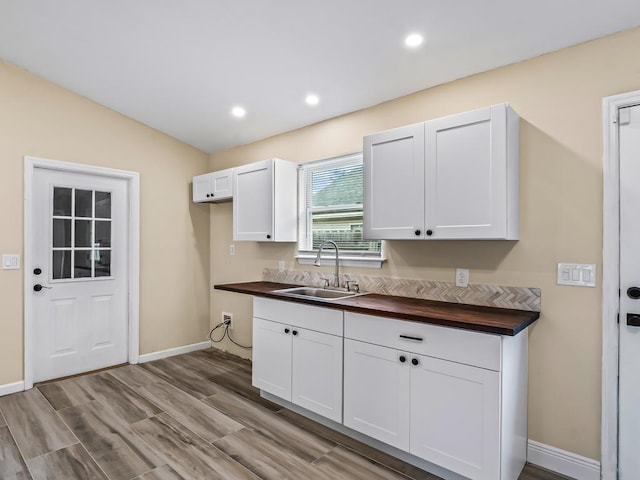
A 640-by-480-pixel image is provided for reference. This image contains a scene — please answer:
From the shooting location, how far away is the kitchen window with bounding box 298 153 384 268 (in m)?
3.21

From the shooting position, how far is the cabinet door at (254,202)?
3479 mm

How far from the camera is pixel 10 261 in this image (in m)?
3.21

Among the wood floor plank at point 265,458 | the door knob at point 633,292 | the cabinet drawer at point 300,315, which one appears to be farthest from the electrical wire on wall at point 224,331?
the door knob at point 633,292

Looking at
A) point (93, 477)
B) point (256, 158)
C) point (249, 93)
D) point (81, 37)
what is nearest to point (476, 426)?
point (93, 477)

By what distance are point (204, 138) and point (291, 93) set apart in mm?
1555

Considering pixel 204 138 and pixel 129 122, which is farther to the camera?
pixel 204 138

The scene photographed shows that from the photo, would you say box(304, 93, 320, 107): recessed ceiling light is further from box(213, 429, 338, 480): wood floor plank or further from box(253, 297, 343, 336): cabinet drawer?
box(213, 429, 338, 480): wood floor plank

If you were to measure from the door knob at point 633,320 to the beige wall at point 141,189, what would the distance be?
158 inches

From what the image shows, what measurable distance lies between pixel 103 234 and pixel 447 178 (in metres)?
3.37

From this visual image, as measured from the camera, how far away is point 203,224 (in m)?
4.61

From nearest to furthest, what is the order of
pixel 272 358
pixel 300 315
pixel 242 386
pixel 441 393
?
pixel 441 393
pixel 300 315
pixel 272 358
pixel 242 386

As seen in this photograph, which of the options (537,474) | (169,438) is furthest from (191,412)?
(537,474)

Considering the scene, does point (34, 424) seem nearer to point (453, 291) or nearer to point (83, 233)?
point (83, 233)

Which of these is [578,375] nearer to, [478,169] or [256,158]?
[478,169]
